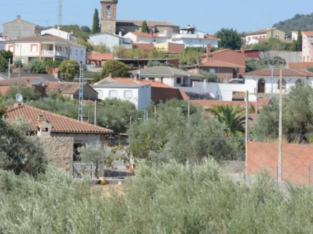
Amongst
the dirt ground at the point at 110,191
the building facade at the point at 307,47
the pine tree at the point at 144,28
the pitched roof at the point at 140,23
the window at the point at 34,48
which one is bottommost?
the dirt ground at the point at 110,191

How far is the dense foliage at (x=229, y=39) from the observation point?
114 m

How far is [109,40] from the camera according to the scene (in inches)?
4053

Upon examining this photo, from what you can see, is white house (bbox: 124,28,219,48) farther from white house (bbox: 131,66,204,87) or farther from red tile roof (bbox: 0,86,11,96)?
red tile roof (bbox: 0,86,11,96)

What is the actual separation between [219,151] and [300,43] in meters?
82.2

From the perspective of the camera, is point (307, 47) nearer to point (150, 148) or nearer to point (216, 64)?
point (216, 64)

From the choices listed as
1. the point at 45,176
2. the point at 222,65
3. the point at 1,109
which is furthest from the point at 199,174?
the point at 222,65

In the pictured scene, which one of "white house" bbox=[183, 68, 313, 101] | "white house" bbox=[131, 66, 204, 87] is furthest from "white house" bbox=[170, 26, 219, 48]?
"white house" bbox=[183, 68, 313, 101]

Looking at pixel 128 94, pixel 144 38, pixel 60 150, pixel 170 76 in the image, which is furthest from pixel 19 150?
pixel 144 38

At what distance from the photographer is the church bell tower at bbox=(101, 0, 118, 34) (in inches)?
4813

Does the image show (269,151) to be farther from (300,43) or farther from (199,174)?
(300,43)

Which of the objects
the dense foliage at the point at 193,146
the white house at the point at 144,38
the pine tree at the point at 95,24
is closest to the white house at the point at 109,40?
the white house at the point at 144,38

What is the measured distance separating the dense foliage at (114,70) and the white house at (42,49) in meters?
8.70

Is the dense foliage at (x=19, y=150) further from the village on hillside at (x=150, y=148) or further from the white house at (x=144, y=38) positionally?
the white house at (x=144, y=38)

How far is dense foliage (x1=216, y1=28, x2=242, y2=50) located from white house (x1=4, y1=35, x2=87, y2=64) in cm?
3449
